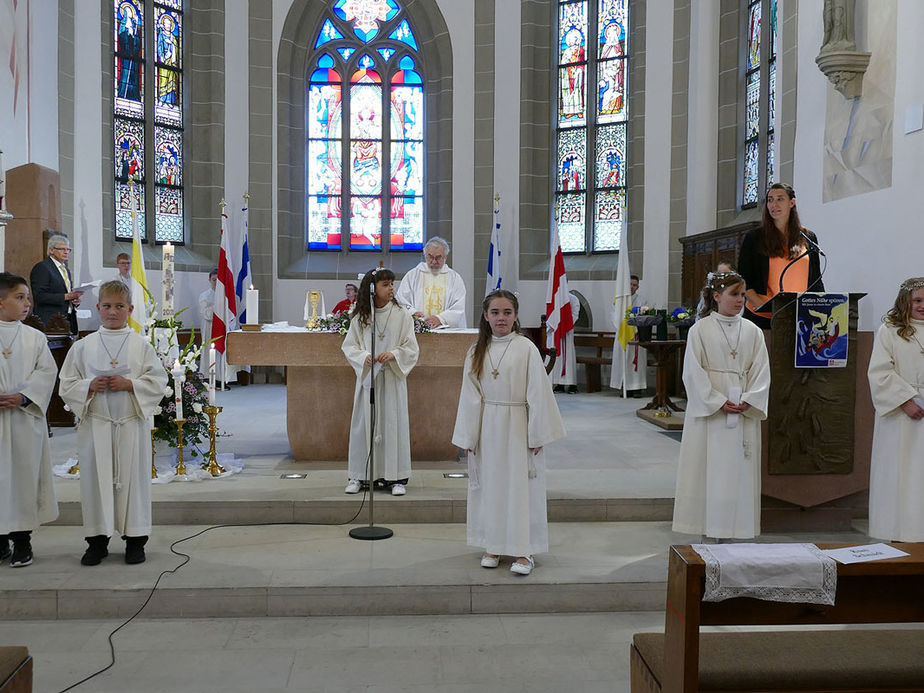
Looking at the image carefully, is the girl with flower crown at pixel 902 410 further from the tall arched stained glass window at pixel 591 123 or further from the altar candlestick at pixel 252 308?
the tall arched stained glass window at pixel 591 123

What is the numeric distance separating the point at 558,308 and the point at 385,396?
20.9 feet

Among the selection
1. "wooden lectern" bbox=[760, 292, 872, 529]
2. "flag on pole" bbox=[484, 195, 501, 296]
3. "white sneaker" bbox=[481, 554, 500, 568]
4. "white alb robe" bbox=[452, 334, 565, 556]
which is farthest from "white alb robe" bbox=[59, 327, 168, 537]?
"flag on pole" bbox=[484, 195, 501, 296]

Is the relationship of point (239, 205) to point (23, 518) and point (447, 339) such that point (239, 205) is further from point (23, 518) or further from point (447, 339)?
point (23, 518)

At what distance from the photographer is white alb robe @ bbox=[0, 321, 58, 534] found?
4.57m

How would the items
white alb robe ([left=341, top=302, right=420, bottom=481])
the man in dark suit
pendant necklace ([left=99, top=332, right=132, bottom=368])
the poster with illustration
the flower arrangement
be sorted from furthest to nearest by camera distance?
the man in dark suit → the flower arrangement → white alb robe ([left=341, top=302, right=420, bottom=481]) → the poster with illustration → pendant necklace ([left=99, top=332, right=132, bottom=368])

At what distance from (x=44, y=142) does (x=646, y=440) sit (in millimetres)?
7872

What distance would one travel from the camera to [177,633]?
4121 mm

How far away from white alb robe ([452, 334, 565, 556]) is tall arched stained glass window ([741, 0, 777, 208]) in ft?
25.3

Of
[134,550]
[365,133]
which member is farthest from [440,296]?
[365,133]

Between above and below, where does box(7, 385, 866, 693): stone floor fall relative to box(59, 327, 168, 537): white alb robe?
below

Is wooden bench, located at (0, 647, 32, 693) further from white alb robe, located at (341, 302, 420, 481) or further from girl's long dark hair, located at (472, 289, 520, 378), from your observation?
white alb robe, located at (341, 302, 420, 481)

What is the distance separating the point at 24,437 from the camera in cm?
463

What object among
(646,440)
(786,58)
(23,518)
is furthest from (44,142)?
(786,58)

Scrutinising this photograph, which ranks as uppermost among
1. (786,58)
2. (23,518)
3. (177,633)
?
(786,58)
